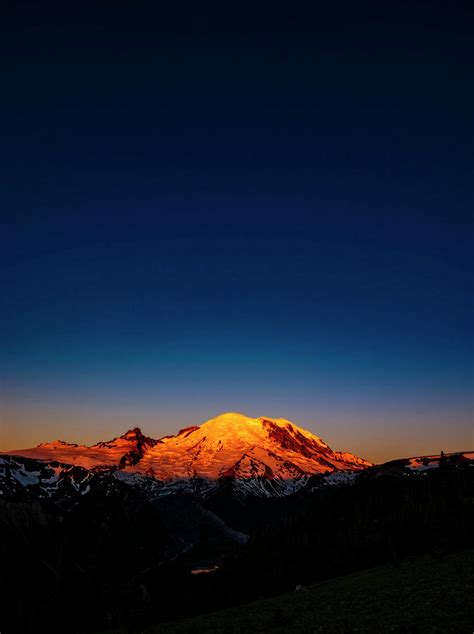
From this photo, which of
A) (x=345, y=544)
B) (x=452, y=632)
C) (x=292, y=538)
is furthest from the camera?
(x=292, y=538)

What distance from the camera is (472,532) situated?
70.4m

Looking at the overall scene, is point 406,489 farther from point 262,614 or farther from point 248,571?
point 262,614

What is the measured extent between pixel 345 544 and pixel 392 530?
47.7 meters

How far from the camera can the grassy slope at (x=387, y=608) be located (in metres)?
26.9

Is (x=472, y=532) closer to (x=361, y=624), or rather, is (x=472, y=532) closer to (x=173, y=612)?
(x=361, y=624)

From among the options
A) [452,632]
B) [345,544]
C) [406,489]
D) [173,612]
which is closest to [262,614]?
[452,632]

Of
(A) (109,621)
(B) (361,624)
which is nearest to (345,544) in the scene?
(A) (109,621)

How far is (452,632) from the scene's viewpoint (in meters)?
23.6

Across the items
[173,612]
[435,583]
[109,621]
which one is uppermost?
[435,583]

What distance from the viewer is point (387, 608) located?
105 ft

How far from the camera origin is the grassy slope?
26.9 meters

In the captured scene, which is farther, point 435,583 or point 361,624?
point 435,583

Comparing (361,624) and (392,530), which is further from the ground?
(361,624)

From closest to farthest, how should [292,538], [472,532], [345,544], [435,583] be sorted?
1. [435,583]
2. [472,532]
3. [345,544]
4. [292,538]
